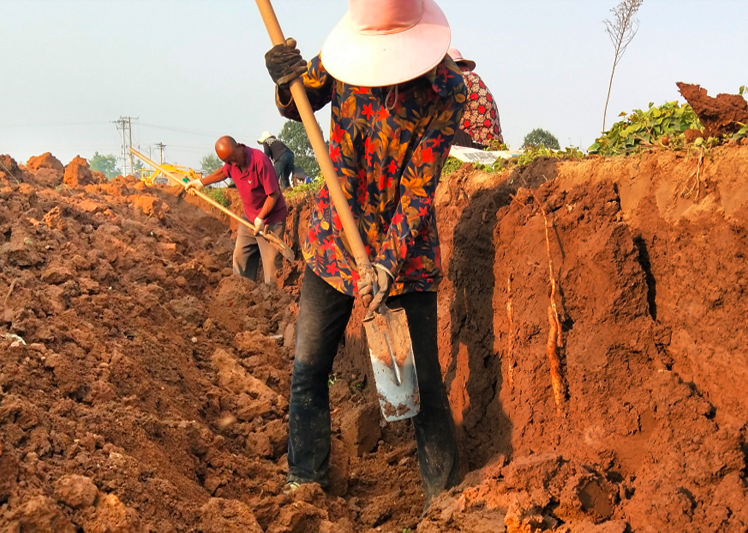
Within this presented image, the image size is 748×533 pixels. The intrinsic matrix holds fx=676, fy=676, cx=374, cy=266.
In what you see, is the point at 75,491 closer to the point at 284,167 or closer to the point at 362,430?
the point at 362,430

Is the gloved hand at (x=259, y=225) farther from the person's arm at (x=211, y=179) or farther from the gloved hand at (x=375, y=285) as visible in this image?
the gloved hand at (x=375, y=285)

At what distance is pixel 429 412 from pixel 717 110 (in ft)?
6.04

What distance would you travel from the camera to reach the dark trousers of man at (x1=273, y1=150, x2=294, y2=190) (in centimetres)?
1317

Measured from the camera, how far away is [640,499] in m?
2.50

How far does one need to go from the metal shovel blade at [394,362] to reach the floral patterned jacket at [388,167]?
17cm


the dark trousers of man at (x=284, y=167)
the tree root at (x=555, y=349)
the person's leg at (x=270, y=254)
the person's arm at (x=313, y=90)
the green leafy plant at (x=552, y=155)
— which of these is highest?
the dark trousers of man at (x=284, y=167)

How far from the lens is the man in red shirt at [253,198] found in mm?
7414

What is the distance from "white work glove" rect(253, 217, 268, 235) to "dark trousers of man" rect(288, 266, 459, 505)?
14.4ft

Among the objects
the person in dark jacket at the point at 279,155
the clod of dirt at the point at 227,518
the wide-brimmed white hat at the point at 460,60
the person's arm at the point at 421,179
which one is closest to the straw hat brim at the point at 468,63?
the wide-brimmed white hat at the point at 460,60

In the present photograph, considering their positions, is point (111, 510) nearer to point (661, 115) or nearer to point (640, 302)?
point (640, 302)

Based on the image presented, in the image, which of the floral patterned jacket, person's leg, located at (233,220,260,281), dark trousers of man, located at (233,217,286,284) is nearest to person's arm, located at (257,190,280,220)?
dark trousers of man, located at (233,217,286,284)

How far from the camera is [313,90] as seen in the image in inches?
127

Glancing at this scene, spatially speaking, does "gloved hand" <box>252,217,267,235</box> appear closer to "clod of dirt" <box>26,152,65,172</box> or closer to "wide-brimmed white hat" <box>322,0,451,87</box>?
"wide-brimmed white hat" <box>322,0,451,87</box>

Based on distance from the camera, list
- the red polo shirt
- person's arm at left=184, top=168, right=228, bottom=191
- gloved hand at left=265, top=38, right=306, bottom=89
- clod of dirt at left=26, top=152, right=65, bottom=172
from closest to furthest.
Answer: gloved hand at left=265, top=38, right=306, bottom=89, the red polo shirt, person's arm at left=184, top=168, right=228, bottom=191, clod of dirt at left=26, top=152, right=65, bottom=172
